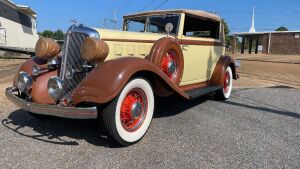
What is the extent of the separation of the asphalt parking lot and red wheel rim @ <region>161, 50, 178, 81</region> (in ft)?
2.40

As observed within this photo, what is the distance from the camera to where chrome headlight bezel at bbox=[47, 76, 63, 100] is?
14.4 ft

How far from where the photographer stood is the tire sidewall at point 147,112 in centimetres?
422

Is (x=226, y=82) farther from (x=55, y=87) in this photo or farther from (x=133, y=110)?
(x=55, y=87)

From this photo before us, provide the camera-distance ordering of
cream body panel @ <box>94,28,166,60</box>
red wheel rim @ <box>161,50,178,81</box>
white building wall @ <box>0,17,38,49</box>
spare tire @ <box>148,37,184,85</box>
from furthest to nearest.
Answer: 1. white building wall @ <box>0,17,38,49</box>
2. red wheel rim @ <box>161,50,178,81</box>
3. spare tire @ <box>148,37,184,85</box>
4. cream body panel @ <box>94,28,166,60</box>

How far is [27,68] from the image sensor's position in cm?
537

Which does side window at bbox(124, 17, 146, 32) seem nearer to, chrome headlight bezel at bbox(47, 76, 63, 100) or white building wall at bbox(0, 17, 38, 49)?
chrome headlight bezel at bbox(47, 76, 63, 100)

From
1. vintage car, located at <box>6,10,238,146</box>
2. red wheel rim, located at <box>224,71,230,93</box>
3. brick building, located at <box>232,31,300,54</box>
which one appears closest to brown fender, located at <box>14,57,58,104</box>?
vintage car, located at <box>6,10,238,146</box>

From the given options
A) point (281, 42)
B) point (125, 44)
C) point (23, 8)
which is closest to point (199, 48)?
point (125, 44)

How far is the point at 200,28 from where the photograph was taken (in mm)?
7219

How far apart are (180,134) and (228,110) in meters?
1.99

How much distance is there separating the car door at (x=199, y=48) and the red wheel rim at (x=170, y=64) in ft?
1.60

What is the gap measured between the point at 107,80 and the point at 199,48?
117 inches

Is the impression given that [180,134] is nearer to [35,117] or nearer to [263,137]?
[263,137]

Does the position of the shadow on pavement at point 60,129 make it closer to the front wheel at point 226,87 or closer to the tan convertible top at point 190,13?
the front wheel at point 226,87
